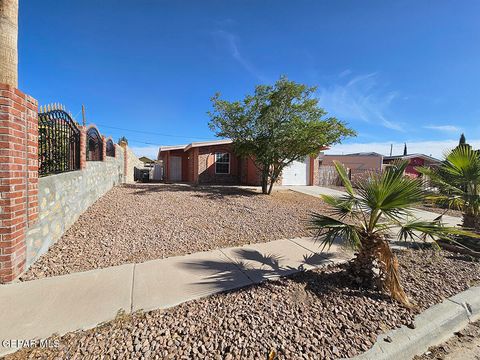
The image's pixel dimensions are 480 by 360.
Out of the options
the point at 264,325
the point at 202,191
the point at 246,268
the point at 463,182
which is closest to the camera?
the point at 264,325

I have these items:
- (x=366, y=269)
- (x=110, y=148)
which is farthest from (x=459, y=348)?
(x=110, y=148)

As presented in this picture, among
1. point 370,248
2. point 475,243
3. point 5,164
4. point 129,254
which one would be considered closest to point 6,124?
point 5,164

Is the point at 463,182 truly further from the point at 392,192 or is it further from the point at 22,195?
the point at 22,195

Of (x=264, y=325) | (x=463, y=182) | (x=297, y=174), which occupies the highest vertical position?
(x=297, y=174)

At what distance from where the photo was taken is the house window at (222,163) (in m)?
16.0

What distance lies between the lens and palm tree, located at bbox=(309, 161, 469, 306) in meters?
2.58

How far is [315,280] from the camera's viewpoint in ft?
9.99

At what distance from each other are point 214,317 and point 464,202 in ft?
19.0

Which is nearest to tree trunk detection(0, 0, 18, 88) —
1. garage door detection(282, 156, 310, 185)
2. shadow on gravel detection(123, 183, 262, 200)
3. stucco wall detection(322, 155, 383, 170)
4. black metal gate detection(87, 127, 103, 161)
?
black metal gate detection(87, 127, 103, 161)

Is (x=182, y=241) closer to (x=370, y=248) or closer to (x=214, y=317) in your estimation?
(x=214, y=317)

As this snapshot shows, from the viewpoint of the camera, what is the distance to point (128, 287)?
271 centimetres

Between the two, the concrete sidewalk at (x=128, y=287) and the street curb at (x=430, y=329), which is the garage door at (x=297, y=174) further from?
the street curb at (x=430, y=329)

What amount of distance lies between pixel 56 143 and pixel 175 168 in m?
13.3

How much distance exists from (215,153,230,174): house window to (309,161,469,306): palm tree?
44.0 feet
